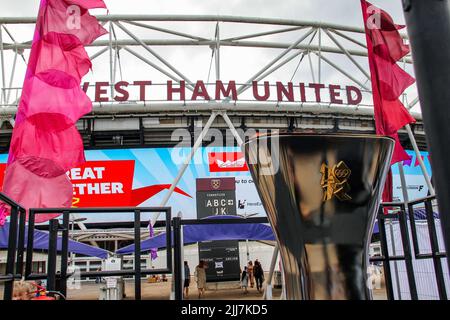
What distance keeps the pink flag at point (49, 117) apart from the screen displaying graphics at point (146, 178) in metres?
10.7

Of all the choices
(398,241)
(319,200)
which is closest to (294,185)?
(319,200)

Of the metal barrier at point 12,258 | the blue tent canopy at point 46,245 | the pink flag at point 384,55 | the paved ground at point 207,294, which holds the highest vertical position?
the pink flag at point 384,55

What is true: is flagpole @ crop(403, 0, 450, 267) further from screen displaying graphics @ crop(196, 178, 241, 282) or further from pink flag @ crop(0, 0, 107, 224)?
screen displaying graphics @ crop(196, 178, 241, 282)

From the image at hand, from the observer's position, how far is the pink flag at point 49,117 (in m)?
6.47

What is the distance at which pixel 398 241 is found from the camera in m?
8.44

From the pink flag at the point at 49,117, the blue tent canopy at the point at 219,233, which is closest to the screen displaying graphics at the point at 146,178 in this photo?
the blue tent canopy at the point at 219,233

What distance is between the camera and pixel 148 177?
1853 centimetres

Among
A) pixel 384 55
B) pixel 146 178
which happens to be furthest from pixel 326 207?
pixel 146 178

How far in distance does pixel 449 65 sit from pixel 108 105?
16845 mm

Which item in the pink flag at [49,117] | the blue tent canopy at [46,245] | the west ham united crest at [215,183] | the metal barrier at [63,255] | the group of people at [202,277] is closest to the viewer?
the metal barrier at [63,255]

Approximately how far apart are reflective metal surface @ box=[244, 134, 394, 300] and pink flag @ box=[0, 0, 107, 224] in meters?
5.38

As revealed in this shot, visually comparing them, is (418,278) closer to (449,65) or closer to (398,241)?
(398,241)

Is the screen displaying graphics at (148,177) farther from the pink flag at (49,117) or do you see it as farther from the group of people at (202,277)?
the pink flag at (49,117)

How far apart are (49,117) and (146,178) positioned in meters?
11.8
